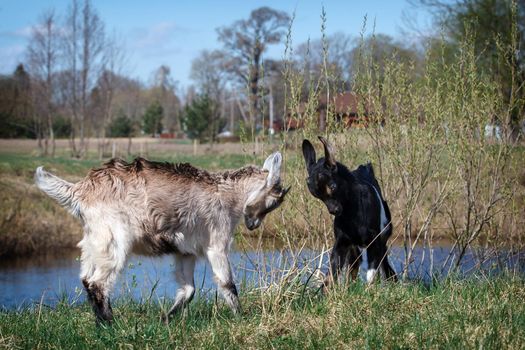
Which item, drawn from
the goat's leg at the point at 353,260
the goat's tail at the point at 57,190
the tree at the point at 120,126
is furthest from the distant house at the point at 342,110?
the tree at the point at 120,126

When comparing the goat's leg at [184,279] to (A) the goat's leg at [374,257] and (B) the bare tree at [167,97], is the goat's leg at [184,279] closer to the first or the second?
(A) the goat's leg at [374,257]

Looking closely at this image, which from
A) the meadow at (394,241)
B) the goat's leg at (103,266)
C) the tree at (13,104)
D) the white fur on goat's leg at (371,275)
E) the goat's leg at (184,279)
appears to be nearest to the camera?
the meadow at (394,241)

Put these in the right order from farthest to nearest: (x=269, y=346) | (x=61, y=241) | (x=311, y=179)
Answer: (x=61, y=241), (x=311, y=179), (x=269, y=346)

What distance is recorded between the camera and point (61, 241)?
20422mm

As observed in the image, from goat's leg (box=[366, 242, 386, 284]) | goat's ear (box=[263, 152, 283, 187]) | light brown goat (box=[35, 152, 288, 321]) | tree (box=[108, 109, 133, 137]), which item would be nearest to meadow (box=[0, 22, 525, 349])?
goat's leg (box=[366, 242, 386, 284])

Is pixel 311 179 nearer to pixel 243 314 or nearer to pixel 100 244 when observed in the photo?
pixel 243 314

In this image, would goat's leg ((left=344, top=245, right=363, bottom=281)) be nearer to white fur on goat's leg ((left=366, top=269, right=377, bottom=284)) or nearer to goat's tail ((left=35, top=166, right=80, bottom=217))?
white fur on goat's leg ((left=366, top=269, right=377, bottom=284))

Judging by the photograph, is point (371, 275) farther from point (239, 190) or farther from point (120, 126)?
point (120, 126)

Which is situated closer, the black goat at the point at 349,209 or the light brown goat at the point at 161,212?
the light brown goat at the point at 161,212

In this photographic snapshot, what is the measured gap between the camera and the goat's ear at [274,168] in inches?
248

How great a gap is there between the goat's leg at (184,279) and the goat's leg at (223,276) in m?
0.37

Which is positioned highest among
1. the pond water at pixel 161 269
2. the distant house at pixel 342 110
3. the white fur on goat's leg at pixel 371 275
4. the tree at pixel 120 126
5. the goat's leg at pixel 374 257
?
the tree at pixel 120 126

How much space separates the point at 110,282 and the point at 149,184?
95 centimetres

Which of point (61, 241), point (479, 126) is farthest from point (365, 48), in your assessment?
point (61, 241)
